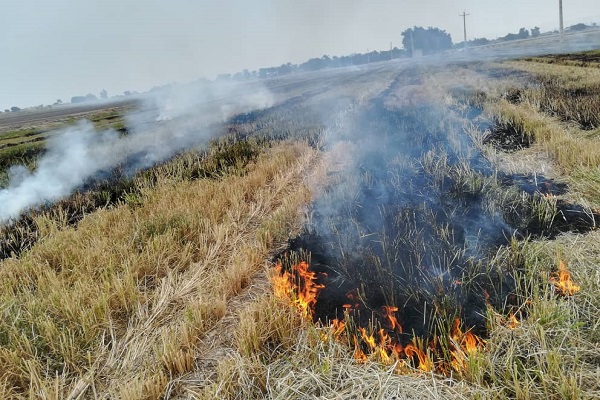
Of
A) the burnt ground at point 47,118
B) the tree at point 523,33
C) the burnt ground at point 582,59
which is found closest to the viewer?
the burnt ground at point 582,59

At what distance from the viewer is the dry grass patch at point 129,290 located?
3.28m

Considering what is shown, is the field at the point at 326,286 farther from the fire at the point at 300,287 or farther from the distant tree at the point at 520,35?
the distant tree at the point at 520,35

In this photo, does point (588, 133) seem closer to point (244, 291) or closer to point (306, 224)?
point (306, 224)

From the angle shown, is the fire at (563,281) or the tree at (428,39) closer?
the fire at (563,281)

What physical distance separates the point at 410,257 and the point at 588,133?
27.7 ft

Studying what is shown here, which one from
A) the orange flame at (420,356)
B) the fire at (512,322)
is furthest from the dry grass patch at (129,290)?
the fire at (512,322)

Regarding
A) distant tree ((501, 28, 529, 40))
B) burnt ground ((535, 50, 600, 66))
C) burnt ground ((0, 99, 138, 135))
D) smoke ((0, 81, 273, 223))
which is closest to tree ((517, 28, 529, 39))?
distant tree ((501, 28, 529, 40))

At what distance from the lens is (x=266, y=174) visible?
9.73m

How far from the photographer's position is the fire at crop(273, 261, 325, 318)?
158 inches

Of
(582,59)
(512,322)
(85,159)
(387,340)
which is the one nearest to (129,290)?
(387,340)

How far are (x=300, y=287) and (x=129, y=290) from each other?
6.67 ft

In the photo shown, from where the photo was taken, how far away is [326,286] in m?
4.48

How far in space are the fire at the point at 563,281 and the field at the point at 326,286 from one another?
22 mm

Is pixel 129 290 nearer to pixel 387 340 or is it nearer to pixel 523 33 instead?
pixel 387 340
